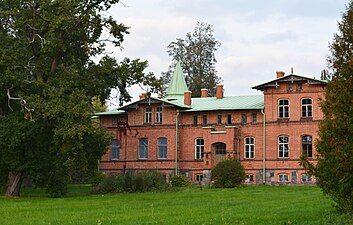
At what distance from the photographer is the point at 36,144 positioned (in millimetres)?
36469

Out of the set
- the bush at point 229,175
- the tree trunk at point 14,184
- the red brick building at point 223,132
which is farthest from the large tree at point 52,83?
the red brick building at point 223,132

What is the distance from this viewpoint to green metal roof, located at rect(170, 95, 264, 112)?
4897 centimetres

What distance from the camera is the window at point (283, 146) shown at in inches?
1866

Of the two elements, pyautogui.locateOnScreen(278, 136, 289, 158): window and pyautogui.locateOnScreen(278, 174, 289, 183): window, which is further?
pyautogui.locateOnScreen(278, 136, 289, 158): window

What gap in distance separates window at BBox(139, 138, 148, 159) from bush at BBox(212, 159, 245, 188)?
9.80 meters

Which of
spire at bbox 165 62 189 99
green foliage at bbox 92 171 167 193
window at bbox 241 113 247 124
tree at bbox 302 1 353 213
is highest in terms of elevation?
spire at bbox 165 62 189 99

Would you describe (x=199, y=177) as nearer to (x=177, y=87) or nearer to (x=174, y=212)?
(x=177, y=87)

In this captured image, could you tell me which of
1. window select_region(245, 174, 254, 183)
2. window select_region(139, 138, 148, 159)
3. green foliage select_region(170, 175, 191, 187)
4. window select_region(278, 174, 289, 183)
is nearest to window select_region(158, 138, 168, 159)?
window select_region(139, 138, 148, 159)

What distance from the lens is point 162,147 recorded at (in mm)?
51562

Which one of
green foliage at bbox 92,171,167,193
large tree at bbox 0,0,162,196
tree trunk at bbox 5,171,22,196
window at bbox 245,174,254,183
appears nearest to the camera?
large tree at bbox 0,0,162,196

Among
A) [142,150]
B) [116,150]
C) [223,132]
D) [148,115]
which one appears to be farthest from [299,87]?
[116,150]

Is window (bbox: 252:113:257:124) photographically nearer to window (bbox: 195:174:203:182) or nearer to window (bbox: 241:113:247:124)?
window (bbox: 241:113:247:124)

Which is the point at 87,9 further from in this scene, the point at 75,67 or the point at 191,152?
the point at 191,152

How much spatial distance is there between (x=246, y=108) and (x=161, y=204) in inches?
840
